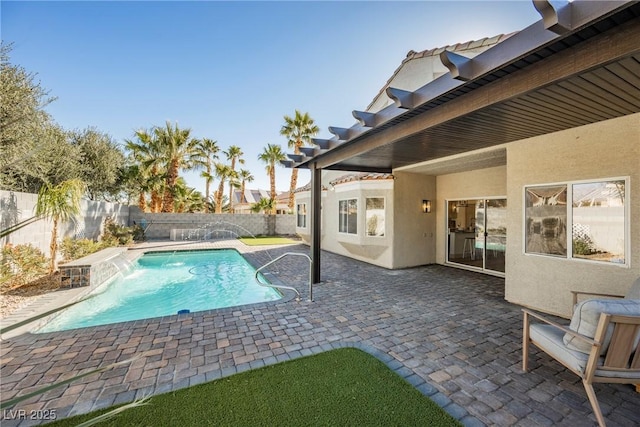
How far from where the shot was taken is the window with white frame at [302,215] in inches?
658

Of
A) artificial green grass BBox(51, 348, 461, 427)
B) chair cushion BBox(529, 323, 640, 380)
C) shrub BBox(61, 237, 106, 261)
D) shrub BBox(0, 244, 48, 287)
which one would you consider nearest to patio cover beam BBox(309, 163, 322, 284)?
artificial green grass BBox(51, 348, 461, 427)

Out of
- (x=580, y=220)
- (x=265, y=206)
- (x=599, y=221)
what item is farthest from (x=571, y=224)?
(x=265, y=206)

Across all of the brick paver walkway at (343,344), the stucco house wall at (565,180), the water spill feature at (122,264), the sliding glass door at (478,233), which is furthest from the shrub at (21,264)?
the sliding glass door at (478,233)

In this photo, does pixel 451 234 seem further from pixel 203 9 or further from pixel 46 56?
pixel 46 56

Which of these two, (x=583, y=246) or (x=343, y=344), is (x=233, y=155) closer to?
(x=343, y=344)

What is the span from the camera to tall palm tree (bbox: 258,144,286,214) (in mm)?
24891

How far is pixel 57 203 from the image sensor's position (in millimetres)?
8094

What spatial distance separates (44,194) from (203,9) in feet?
23.7

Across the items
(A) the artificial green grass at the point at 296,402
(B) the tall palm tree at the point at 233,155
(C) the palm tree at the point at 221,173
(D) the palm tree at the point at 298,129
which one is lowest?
(A) the artificial green grass at the point at 296,402

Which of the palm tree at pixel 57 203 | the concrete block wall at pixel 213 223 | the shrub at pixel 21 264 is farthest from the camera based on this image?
the concrete block wall at pixel 213 223

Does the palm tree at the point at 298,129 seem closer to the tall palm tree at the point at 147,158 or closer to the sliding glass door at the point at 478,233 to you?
the tall palm tree at the point at 147,158

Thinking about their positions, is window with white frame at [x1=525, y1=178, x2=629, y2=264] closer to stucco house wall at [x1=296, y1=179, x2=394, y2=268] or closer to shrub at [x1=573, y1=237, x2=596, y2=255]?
shrub at [x1=573, y1=237, x2=596, y2=255]

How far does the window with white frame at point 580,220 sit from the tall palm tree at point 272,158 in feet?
67.4

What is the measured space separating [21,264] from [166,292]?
358 centimetres
